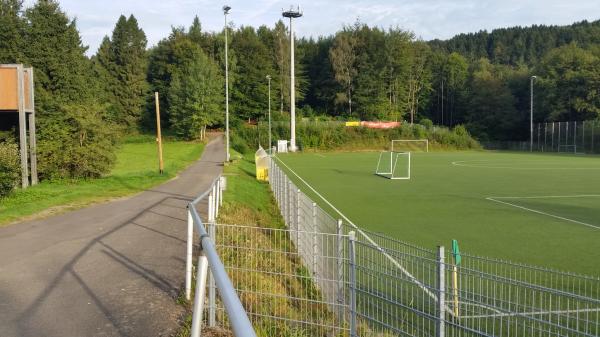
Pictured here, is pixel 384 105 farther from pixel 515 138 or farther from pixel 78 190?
pixel 78 190

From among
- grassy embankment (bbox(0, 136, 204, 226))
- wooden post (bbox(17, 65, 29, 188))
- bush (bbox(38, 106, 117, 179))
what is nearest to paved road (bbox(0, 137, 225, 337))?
grassy embankment (bbox(0, 136, 204, 226))

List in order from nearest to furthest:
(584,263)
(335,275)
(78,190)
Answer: (335,275) → (584,263) → (78,190)

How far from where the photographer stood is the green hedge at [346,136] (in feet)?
237

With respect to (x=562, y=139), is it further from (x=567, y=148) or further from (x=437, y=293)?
(x=437, y=293)

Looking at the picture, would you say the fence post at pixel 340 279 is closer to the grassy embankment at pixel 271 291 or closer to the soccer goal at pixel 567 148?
the grassy embankment at pixel 271 291

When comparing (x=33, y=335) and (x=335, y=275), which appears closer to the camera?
(x=33, y=335)

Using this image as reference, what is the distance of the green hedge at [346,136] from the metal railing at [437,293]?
196 ft

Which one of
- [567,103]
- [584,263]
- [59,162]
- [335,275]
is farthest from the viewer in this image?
[567,103]

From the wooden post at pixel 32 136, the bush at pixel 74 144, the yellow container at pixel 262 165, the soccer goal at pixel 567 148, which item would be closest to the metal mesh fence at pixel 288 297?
the wooden post at pixel 32 136

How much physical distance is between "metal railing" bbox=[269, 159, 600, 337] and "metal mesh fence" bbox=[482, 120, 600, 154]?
61444mm

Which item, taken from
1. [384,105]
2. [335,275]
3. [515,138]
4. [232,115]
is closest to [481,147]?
[515,138]

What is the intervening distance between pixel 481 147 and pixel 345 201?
6354 centimetres

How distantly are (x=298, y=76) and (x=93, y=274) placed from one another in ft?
282

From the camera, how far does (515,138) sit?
8375 centimetres
